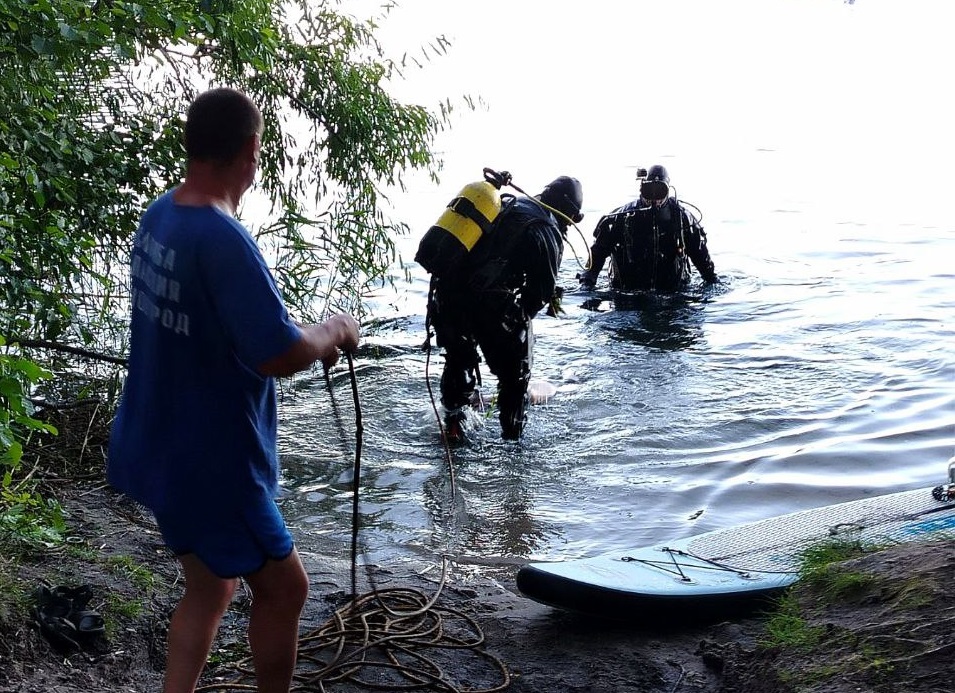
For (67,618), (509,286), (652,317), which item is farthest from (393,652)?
(652,317)

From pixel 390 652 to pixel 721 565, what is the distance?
4.84ft

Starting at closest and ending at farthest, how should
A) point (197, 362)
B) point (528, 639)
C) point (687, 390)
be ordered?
point (197, 362) → point (528, 639) → point (687, 390)

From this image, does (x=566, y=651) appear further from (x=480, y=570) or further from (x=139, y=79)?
(x=139, y=79)

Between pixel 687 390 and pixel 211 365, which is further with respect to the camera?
pixel 687 390

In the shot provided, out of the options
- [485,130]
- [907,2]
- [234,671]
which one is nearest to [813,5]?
[907,2]

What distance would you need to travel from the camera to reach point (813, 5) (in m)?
49.2

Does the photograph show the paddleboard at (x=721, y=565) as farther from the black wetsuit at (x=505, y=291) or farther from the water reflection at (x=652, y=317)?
the water reflection at (x=652, y=317)

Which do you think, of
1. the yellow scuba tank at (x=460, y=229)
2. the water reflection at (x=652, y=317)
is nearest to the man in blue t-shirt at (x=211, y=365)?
the yellow scuba tank at (x=460, y=229)

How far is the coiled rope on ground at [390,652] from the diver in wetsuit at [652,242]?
18.6ft

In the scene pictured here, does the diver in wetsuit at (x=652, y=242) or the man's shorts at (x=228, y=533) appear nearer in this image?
the man's shorts at (x=228, y=533)

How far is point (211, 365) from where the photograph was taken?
99.0 inches

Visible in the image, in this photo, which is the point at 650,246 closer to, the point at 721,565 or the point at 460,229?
the point at 460,229

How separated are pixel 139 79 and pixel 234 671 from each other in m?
4.76

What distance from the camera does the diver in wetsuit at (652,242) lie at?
9.55 meters
